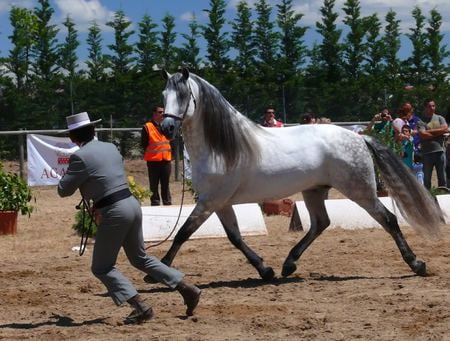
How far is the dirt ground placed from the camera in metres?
6.92

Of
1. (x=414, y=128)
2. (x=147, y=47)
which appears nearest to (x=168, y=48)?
(x=147, y=47)

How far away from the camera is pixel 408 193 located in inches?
392

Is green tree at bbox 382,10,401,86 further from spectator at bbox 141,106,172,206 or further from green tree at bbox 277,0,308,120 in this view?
spectator at bbox 141,106,172,206

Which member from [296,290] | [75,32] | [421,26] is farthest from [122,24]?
[296,290]

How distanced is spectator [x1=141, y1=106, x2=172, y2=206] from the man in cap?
25.4ft

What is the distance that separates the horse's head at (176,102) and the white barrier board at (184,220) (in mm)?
3757

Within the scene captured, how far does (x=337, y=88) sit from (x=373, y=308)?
1894cm

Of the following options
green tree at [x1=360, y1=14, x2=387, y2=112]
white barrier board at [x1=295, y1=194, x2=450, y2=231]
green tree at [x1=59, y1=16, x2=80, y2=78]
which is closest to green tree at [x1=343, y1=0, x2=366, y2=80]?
green tree at [x1=360, y1=14, x2=387, y2=112]

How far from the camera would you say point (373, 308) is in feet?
24.9

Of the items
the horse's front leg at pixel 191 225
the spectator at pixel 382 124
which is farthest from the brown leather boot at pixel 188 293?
the spectator at pixel 382 124

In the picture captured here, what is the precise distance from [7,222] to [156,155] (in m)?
2.92

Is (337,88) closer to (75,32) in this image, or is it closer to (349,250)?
(75,32)

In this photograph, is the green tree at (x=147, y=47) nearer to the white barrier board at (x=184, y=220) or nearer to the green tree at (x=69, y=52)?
the green tree at (x=69, y=52)

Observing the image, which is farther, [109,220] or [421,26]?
[421,26]
